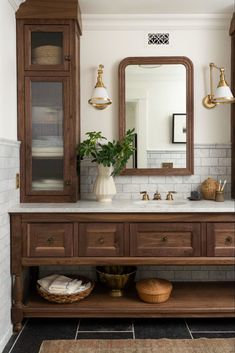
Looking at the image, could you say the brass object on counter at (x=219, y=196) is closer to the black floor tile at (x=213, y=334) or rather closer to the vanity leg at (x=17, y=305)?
the black floor tile at (x=213, y=334)

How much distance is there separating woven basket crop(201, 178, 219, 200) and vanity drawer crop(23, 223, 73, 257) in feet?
4.11

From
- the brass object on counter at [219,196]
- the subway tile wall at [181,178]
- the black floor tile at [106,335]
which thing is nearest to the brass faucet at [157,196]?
the subway tile wall at [181,178]

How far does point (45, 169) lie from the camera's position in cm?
318

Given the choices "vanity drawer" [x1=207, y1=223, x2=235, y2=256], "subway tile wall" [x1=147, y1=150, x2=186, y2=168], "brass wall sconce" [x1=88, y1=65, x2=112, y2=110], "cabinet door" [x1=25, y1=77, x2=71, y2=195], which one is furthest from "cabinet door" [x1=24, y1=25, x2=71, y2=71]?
"vanity drawer" [x1=207, y1=223, x2=235, y2=256]

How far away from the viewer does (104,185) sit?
3.20m

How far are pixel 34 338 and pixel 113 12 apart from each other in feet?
9.07

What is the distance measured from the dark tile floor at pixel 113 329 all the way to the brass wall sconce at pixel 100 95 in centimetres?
181

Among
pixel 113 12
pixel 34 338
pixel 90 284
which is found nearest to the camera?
pixel 34 338

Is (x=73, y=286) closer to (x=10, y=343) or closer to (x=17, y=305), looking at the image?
(x=17, y=305)

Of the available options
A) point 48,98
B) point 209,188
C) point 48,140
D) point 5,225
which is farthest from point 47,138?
point 209,188

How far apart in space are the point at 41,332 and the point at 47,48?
2235mm

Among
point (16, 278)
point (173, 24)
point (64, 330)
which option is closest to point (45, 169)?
point (16, 278)

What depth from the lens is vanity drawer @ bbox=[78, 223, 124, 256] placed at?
2.85m

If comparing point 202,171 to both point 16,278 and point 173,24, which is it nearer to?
point 173,24
